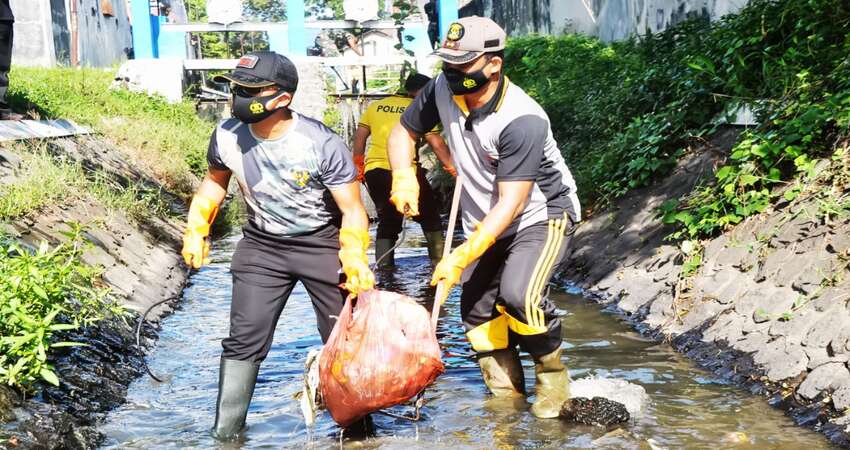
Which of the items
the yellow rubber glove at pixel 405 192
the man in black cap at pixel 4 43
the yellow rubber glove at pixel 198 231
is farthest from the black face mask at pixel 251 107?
the man in black cap at pixel 4 43

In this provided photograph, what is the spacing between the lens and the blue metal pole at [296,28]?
2297cm

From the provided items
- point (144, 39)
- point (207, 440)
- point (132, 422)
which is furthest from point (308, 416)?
point (144, 39)

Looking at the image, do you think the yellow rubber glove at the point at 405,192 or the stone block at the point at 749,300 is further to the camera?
the stone block at the point at 749,300

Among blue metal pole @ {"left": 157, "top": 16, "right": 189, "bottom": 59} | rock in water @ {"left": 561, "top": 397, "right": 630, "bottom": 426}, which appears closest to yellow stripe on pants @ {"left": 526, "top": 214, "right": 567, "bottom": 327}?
rock in water @ {"left": 561, "top": 397, "right": 630, "bottom": 426}

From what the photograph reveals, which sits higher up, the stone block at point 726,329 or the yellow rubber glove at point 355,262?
the yellow rubber glove at point 355,262

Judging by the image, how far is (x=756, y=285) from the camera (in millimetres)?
7008

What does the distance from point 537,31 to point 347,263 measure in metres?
17.6

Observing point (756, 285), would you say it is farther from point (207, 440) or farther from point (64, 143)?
point (64, 143)

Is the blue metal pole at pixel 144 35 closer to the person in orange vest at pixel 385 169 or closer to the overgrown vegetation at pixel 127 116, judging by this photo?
the overgrown vegetation at pixel 127 116

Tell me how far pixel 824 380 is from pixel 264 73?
3.35 meters

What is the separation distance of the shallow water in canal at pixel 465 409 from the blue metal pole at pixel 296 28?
617 inches

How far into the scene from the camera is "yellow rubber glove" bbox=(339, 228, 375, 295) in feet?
16.2

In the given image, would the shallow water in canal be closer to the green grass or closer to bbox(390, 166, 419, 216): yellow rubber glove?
bbox(390, 166, 419, 216): yellow rubber glove

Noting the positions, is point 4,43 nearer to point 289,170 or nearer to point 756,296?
point 289,170
